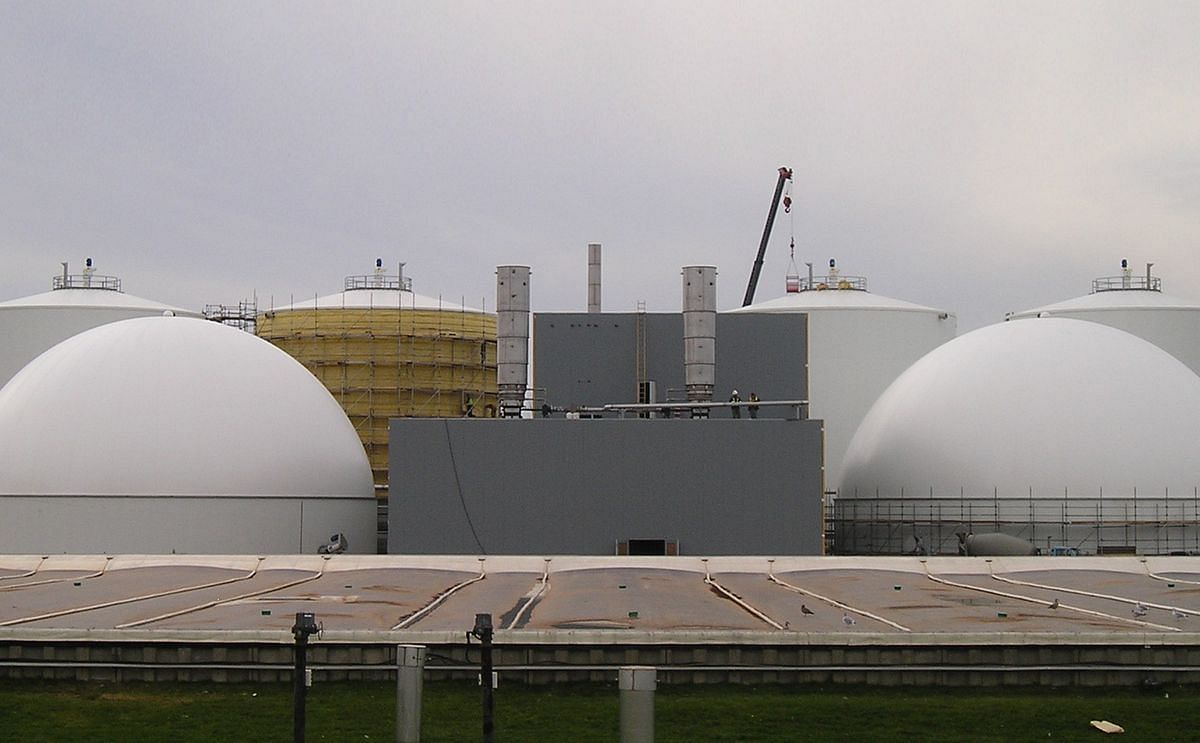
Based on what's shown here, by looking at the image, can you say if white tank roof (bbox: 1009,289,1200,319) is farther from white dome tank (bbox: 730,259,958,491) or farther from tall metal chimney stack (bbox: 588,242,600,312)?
tall metal chimney stack (bbox: 588,242,600,312)

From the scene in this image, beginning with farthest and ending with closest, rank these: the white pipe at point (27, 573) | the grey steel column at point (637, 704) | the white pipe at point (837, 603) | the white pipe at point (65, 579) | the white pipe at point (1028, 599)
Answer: the white pipe at point (27, 573) < the white pipe at point (65, 579) < the white pipe at point (1028, 599) < the white pipe at point (837, 603) < the grey steel column at point (637, 704)

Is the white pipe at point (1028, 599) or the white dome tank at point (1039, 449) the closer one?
the white pipe at point (1028, 599)

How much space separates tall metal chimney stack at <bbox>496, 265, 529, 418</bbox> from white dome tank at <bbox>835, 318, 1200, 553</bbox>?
39.0 feet

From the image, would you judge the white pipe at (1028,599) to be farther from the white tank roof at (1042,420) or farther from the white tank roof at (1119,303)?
the white tank roof at (1119,303)

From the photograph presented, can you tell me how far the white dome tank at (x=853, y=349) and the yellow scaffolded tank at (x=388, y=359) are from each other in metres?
9.95

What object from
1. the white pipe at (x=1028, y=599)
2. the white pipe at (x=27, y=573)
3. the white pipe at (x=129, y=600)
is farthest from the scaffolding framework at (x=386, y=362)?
the white pipe at (x=1028, y=599)

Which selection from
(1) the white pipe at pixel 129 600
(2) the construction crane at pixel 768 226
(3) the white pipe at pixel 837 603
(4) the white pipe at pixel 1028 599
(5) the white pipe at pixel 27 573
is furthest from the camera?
(2) the construction crane at pixel 768 226

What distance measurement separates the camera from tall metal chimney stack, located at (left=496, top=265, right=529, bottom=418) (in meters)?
43.2

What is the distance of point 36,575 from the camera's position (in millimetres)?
32062

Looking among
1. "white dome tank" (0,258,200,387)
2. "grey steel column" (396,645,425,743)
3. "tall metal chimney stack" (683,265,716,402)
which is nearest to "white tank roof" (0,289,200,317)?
"white dome tank" (0,258,200,387)

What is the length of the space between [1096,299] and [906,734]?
1936 inches

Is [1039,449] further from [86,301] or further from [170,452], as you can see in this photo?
[86,301]

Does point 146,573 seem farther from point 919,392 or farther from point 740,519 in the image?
point 919,392

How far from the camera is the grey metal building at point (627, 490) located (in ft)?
130
